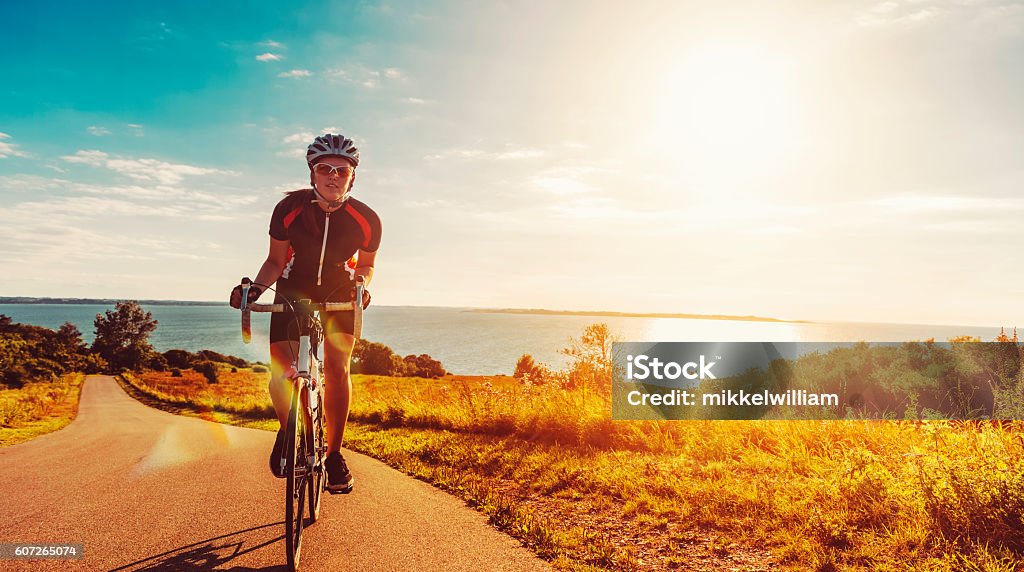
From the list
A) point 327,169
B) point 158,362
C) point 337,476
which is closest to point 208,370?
point 158,362

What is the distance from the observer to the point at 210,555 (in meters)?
4.05

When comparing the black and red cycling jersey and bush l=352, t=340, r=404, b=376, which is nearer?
the black and red cycling jersey

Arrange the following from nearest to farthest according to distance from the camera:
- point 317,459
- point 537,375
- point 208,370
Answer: point 317,459, point 537,375, point 208,370

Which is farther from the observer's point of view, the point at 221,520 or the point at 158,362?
the point at 158,362

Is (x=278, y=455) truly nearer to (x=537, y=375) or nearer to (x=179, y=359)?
(x=537, y=375)

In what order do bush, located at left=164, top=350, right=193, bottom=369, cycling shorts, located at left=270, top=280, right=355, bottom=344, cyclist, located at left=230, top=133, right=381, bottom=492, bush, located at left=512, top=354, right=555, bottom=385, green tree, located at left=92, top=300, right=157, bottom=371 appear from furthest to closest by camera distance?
bush, located at left=164, top=350, right=193, bottom=369, green tree, located at left=92, top=300, right=157, bottom=371, bush, located at left=512, top=354, right=555, bottom=385, cyclist, located at left=230, top=133, right=381, bottom=492, cycling shorts, located at left=270, top=280, right=355, bottom=344

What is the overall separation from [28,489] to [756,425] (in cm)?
909

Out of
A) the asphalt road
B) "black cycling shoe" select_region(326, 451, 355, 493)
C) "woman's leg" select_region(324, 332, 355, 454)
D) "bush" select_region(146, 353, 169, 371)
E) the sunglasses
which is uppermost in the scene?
the sunglasses

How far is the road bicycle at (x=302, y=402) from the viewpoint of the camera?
3.84 m

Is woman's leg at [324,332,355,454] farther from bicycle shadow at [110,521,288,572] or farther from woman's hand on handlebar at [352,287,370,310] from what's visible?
bicycle shadow at [110,521,288,572]

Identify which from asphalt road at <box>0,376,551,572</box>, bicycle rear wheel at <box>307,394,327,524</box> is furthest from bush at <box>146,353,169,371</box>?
bicycle rear wheel at <box>307,394,327,524</box>

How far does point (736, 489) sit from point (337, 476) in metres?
3.85

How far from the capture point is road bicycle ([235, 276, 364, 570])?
3.84m

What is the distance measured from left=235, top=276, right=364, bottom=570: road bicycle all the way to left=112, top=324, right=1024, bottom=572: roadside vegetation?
1.79 metres
